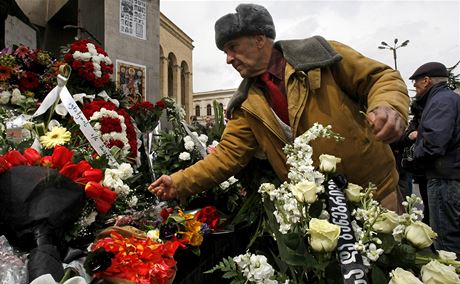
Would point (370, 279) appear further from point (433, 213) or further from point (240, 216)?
point (433, 213)

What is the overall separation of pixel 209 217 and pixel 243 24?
969 millimetres

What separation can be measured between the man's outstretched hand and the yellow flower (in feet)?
1.80

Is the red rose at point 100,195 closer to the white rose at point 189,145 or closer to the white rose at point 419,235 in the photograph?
the white rose at point 419,235

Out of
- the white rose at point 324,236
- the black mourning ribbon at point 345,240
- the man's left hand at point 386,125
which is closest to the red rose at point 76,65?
the man's left hand at point 386,125

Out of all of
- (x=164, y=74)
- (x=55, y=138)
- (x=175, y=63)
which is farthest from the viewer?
(x=175, y=63)

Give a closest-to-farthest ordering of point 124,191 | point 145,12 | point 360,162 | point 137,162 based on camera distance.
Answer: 1. point 124,191
2. point 360,162
3. point 137,162
4. point 145,12

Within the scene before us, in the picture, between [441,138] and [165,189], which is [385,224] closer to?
[165,189]

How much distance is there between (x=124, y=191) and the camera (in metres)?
1.52

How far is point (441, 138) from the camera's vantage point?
309 centimetres

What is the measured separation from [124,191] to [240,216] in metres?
0.81

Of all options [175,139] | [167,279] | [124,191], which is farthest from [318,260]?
[175,139]

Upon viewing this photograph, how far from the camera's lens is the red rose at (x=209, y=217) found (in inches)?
75.4

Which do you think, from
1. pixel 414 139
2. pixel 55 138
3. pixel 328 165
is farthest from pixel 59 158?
pixel 414 139

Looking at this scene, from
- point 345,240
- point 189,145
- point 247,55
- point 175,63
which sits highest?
point 175,63
